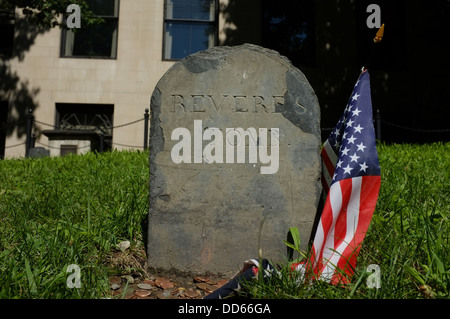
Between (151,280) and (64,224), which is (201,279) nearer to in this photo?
(151,280)

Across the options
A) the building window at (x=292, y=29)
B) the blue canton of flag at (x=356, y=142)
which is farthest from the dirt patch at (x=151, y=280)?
the building window at (x=292, y=29)

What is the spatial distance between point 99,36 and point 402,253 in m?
10.5

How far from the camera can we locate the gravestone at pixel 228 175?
9.40 ft

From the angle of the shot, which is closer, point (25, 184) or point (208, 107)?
point (208, 107)

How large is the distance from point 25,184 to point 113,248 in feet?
8.86

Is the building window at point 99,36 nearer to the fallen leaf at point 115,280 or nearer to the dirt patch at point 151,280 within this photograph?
the dirt patch at point 151,280

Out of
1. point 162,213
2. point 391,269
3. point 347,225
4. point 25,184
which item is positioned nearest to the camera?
point 391,269

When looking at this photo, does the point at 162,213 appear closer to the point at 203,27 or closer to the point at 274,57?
the point at 274,57

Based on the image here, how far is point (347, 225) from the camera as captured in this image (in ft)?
8.46

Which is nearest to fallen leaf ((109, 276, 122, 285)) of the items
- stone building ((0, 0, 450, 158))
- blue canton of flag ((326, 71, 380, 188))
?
blue canton of flag ((326, 71, 380, 188))

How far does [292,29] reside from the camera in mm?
11359

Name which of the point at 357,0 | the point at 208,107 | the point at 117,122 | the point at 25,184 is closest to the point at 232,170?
the point at 208,107

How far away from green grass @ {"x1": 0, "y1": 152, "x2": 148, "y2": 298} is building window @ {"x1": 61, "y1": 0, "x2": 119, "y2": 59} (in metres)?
5.92
